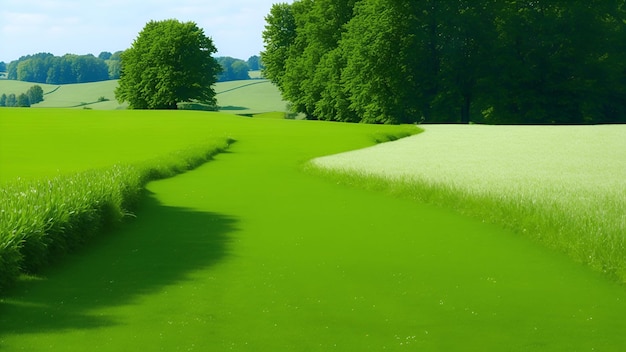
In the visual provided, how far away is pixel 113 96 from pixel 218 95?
2099cm

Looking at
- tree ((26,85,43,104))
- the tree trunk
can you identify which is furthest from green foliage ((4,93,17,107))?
the tree trunk

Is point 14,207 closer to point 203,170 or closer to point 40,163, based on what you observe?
point 203,170

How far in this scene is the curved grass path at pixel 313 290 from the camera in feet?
25.6

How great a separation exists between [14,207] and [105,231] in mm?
2780

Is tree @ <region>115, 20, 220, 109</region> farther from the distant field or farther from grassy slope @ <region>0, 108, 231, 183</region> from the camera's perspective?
the distant field

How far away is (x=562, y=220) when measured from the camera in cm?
1338

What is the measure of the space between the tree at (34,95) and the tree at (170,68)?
164 ft

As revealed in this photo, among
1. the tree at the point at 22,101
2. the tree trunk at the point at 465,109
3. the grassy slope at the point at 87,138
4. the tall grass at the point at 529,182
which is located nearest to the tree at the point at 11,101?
the tree at the point at 22,101

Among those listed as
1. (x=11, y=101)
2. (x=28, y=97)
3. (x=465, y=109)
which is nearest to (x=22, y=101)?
(x=28, y=97)

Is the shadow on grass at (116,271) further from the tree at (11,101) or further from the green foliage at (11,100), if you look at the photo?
the green foliage at (11,100)

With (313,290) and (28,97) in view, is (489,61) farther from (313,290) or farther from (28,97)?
(28,97)

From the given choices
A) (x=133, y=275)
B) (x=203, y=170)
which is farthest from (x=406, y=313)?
(x=203, y=170)

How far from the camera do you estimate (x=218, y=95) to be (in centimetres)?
14762

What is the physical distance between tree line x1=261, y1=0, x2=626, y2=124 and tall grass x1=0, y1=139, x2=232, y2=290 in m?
53.2
